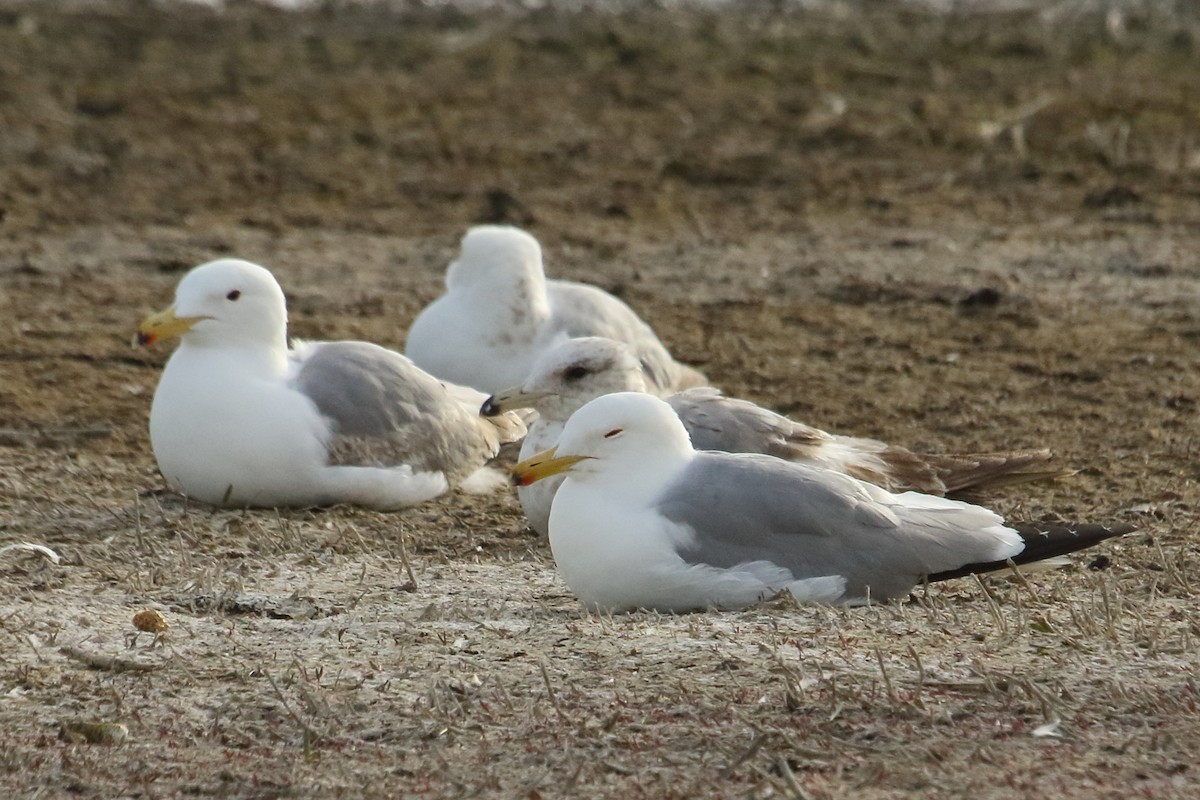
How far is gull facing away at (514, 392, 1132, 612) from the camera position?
613cm

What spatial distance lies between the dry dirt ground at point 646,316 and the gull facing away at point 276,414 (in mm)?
161

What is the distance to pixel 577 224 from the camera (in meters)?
13.0

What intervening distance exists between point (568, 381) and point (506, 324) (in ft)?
6.91

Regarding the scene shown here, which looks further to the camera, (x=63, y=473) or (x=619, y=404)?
(x=63, y=473)

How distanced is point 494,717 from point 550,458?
154cm

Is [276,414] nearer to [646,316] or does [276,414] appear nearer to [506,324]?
[506,324]

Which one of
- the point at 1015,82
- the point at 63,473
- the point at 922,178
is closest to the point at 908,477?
the point at 63,473

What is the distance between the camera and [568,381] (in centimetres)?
766

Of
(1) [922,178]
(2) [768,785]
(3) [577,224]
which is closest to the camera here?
(2) [768,785]

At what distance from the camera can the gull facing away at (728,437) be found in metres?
7.14

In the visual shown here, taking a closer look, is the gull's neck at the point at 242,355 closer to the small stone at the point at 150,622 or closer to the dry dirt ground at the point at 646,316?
the dry dirt ground at the point at 646,316

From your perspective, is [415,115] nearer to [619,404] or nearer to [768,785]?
[619,404]

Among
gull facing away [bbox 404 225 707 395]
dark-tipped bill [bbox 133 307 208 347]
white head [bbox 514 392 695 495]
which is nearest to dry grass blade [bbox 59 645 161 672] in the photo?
white head [bbox 514 392 695 495]

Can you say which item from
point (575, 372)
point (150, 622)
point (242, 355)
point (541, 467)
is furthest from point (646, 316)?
point (150, 622)
